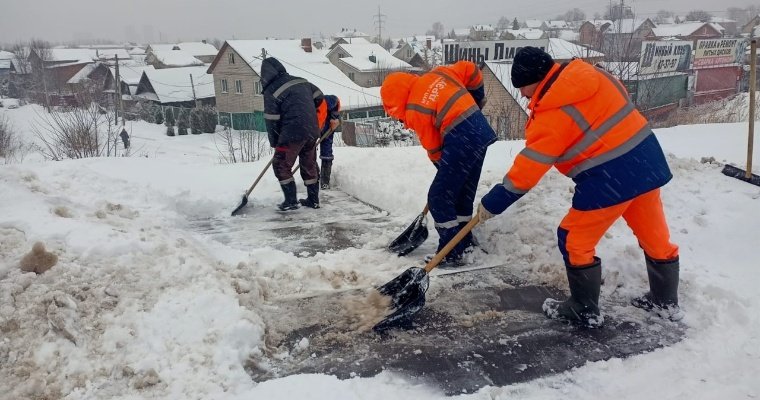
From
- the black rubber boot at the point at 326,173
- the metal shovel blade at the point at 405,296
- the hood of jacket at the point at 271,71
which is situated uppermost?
the hood of jacket at the point at 271,71

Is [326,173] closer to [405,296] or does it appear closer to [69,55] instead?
[405,296]

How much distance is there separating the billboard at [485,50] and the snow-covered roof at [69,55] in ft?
166

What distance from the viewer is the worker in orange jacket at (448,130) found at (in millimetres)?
3969

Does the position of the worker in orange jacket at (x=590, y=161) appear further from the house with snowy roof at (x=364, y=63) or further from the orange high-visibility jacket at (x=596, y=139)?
the house with snowy roof at (x=364, y=63)

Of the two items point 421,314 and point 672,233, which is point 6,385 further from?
point 672,233

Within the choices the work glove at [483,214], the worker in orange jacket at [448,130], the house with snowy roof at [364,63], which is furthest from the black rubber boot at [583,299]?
the house with snowy roof at [364,63]

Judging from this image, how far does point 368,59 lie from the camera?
40.5 meters

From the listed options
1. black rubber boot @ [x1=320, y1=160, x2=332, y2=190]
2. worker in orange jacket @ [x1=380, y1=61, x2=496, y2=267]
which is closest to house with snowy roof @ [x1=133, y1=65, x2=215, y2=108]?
black rubber boot @ [x1=320, y1=160, x2=332, y2=190]

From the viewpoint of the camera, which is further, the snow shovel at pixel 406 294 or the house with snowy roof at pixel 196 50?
the house with snowy roof at pixel 196 50

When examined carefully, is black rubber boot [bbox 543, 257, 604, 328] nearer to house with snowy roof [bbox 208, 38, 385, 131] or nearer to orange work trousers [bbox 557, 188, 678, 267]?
orange work trousers [bbox 557, 188, 678, 267]

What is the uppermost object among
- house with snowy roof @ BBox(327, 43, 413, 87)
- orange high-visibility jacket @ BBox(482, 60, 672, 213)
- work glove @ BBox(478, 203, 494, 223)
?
house with snowy roof @ BBox(327, 43, 413, 87)

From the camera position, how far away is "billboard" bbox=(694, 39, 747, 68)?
22266mm

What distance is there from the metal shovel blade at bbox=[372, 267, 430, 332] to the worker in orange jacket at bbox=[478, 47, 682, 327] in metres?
0.72

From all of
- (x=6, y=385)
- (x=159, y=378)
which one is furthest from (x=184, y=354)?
(x=6, y=385)
